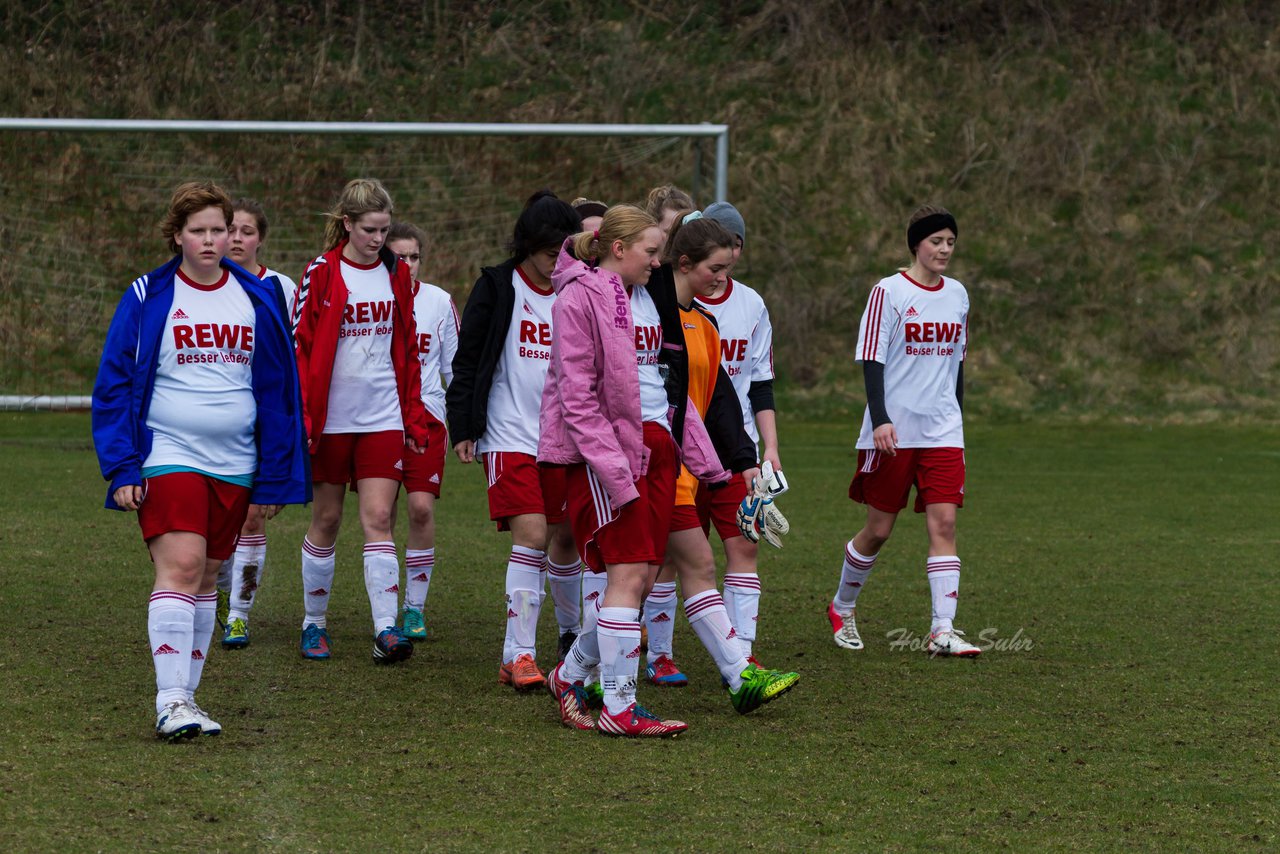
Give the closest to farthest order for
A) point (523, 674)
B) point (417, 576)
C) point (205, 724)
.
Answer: point (205, 724), point (523, 674), point (417, 576)

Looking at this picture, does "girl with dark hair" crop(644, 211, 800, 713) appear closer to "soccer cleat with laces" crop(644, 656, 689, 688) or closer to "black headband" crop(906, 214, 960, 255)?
"soccer cleat with laces" crop(644, 656, 689, 688)

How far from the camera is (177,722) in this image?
4.72 metres

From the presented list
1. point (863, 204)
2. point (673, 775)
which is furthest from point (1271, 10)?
point (673, 775)

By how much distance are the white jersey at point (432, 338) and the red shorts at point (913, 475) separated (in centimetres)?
199

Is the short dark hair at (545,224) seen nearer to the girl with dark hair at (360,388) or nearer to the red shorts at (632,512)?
the girl with dark hair at (360,388)

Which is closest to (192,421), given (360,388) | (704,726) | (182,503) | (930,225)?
(182,503)

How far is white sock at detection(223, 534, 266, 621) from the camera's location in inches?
254

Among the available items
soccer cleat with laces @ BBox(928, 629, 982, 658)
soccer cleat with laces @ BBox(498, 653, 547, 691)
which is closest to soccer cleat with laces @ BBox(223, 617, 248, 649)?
soccer cleat with laces @ BBox(498, 653, 547, 691)

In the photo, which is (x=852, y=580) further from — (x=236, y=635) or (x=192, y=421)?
(x=192, y=421)

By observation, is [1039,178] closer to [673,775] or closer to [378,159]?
[378,159]

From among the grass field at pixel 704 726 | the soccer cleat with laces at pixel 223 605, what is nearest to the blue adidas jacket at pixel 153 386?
the grass field at pixel 704 726

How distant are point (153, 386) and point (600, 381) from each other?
137 centimetres

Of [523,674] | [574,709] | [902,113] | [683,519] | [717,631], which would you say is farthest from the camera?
[902,113]

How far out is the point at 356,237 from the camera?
6133 mm
